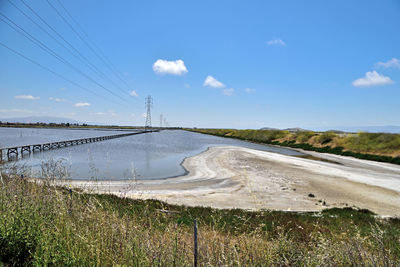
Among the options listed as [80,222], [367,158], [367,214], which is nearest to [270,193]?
[367,214]

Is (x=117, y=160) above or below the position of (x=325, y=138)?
below

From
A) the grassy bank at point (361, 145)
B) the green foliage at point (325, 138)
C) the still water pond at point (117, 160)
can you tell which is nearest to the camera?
the still water pond at point (117, 160)

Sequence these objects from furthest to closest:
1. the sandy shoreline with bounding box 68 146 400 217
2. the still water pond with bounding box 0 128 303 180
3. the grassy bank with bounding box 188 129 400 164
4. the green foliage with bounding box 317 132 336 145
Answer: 1. the green foliage with bounding box 317 132 336 145
2. the grassy bank with bounding box 188 129 400 164
3. the still water pond with bounding box 0 128 303 180
4. the sandy shoreline with bounding box 68 146 400 217

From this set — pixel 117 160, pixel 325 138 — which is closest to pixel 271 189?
pixel 117 160

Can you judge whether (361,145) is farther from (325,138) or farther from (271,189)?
(271,189)

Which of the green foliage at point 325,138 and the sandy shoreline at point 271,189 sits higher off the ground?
the green foliage at point 325,138

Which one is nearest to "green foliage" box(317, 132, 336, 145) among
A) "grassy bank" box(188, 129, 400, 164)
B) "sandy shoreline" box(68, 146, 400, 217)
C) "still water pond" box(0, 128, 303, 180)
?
"grassy bank" box(188, 129, 400, 164)

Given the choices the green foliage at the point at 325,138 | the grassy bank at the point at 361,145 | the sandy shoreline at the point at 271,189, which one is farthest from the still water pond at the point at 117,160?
the green foliage at the point at 325,138

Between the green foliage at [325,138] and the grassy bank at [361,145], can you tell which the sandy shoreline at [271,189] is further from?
Result: the green foliage at [325,138]

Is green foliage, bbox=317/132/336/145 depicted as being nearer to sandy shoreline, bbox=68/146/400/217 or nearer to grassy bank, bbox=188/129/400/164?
grassy bank, bbox=188/129/400/164

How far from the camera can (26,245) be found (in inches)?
156

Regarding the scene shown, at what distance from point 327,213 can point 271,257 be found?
10615 mm

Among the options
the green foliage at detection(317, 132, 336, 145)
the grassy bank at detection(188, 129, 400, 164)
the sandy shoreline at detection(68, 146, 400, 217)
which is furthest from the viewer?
the green foliage at detection(317, 132, 336, 145)

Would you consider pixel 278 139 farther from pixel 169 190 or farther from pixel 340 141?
pixel 169 190
